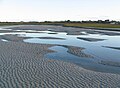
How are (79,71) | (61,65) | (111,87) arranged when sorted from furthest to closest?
1. (61,65)
2. (79,71)
3. (111,87)

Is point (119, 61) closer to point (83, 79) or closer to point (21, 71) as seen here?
point (83, 79)

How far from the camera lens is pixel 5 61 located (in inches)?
557

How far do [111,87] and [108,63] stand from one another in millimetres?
5664

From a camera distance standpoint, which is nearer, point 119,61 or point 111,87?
point 111,87

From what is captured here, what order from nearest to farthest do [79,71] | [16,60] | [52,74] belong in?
[52,74] < [79,71] < [16,60]

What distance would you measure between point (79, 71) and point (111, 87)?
302 centimetres

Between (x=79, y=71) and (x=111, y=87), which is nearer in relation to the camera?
(x=111, y=87)

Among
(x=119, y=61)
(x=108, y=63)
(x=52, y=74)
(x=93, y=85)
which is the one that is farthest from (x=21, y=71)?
(x=119, y=61)

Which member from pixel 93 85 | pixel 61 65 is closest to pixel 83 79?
pixel 93 85

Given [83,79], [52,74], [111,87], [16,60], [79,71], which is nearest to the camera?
[111,87]

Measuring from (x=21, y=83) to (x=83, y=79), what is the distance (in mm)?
3178

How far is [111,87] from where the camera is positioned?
9336mm

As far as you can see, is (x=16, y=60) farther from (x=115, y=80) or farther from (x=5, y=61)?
(x=115, y=80)

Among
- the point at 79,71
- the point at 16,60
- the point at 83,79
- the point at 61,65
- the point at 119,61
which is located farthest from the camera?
the point at 119,61
